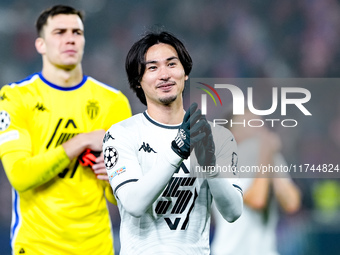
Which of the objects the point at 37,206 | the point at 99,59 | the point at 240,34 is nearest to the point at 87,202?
the point at 37,206

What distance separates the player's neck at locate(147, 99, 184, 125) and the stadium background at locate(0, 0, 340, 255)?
316 cm

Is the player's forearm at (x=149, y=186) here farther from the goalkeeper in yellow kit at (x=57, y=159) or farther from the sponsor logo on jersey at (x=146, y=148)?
the goalkeeper in yellow kit at (x=57, y=159)

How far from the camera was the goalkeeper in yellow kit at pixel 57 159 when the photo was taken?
3.17 m

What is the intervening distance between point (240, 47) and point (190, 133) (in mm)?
5292

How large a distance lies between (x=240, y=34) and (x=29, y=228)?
4653mm

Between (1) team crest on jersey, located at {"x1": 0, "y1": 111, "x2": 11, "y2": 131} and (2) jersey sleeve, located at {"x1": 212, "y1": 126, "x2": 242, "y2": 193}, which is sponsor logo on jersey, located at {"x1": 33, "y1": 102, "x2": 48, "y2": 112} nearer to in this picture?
(1) team crest on jersey, located at {"x1": 0, "y1": 111, "x2": 11, "y2": 131}

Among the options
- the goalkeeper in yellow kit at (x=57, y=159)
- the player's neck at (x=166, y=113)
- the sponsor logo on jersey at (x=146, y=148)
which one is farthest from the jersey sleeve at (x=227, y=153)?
the goalkeeper in yellow kit at (x=57, y=159)

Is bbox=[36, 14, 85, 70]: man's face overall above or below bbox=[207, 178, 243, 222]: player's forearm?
above

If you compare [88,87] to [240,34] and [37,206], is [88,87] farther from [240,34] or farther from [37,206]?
[240,34]

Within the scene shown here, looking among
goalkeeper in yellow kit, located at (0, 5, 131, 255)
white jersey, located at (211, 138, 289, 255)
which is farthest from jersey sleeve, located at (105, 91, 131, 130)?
white jersey, located at (211, 138, 289, 255)

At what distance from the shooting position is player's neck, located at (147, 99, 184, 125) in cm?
240

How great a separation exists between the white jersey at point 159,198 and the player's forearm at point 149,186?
0.09 meters

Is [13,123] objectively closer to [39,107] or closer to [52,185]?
[39,107]

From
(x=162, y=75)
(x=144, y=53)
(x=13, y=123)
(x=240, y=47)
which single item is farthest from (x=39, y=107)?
(x=240, y=47)
